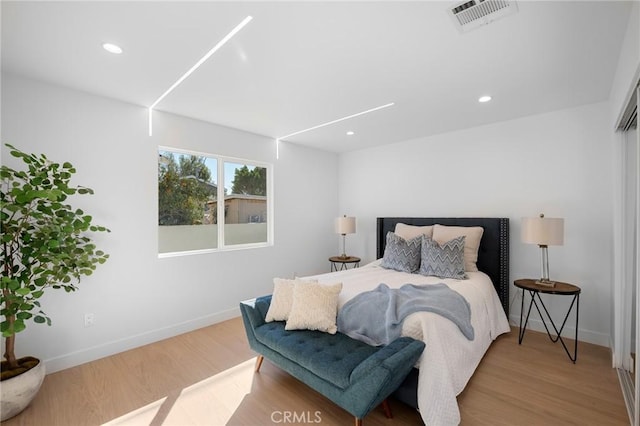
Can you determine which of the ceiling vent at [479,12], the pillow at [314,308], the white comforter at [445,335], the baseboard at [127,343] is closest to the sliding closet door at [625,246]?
the white comforter at [445,335]

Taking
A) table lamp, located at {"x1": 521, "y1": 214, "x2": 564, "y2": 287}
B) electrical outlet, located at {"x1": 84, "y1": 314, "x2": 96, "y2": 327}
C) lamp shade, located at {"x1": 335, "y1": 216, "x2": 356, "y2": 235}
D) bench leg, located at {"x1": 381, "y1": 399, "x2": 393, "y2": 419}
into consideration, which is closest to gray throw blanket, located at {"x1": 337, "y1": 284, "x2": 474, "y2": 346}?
bench leg, located at {"x1": 381, "y1": 399, "x2": 393, "y2": 419}

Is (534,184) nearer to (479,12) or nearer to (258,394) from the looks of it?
(479,12)

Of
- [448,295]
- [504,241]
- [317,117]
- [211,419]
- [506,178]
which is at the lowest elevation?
[211,419]

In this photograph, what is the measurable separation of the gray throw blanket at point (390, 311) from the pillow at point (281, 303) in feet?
1.47

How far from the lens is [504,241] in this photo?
333 centimetres

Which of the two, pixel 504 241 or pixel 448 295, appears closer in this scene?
pixel 448 295

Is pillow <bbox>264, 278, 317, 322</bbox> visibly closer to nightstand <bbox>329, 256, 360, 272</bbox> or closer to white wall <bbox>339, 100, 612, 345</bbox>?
nightstand <bbox>329, 256, 360, 272</bbox>

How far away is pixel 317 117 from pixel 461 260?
7.42 feet

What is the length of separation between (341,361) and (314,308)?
20.7 inches

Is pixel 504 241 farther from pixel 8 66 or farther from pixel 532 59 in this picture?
pixel 8 66

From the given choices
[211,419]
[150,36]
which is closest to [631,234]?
[211,419]

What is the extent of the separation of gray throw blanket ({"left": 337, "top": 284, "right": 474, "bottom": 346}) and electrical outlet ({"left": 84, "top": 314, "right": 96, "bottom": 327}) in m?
2.27

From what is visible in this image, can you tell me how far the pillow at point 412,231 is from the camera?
3.69 metres

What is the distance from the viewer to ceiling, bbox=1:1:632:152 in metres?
1.63
